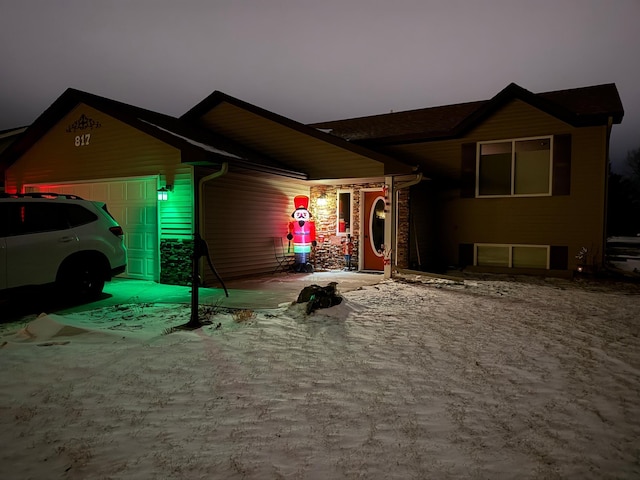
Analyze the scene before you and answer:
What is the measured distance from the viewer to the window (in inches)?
497

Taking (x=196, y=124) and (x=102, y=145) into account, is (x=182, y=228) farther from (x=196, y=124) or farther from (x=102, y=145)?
(x=196, y=124)

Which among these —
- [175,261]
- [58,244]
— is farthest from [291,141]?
[58,244]

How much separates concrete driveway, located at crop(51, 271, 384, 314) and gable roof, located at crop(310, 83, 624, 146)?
521 cm

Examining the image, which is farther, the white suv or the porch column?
the porch column

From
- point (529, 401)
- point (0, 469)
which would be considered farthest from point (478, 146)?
point (0, 469)

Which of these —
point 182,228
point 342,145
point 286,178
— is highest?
point 342,145

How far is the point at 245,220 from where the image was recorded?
426 inches

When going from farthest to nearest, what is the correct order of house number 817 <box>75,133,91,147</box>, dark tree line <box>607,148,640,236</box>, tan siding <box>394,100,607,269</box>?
1. dark tree line <box>607,148,640,236</box>
2. tan siding <box>394,100,607,269</box>
3. house number 817 <box>75,133,91,147</box>

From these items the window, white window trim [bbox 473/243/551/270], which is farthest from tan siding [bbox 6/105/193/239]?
white window trim [bbox 473/243/551/270]

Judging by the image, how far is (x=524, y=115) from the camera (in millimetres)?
12445

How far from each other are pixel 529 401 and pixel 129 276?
30.3ft

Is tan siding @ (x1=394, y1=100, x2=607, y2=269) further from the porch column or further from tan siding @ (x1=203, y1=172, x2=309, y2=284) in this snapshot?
tan siding @ (x1=203, y1=172, x2=309, y2=284)

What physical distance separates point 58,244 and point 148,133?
3709mm

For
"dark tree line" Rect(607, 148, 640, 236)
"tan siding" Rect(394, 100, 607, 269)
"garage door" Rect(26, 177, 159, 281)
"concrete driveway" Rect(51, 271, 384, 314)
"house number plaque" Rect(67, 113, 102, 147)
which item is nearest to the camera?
"concrete driveway" Rect(51, 271, 384, 314)
